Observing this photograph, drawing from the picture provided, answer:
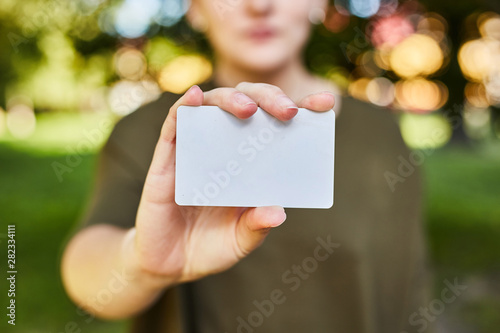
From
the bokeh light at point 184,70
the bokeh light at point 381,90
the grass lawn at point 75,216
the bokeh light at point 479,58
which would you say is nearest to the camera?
the bokeh light at point 184,70

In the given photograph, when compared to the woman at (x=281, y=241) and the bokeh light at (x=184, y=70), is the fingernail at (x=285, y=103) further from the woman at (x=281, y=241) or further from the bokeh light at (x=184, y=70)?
the bokeh light at (x=184, y=70)

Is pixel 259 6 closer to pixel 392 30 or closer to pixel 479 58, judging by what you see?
pixel 392 30

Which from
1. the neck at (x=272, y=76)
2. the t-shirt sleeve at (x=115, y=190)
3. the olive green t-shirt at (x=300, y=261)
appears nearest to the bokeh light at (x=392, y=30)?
the neck at (x=272, y=76)

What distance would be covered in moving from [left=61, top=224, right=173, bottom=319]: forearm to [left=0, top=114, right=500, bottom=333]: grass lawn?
136 cm

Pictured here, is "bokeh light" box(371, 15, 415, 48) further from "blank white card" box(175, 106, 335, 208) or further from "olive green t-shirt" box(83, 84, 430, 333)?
"blank white card" box(175, 106, 335, 208)

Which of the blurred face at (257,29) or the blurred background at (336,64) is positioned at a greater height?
the blurred face at (257,29)

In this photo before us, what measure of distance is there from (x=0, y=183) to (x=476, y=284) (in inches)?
249

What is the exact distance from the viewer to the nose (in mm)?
1449

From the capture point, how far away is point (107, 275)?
1.17 meters

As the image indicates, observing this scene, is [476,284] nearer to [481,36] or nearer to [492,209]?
[492,209]

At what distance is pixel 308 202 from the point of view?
0.98 m

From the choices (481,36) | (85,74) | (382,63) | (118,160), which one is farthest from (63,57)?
(481,36)

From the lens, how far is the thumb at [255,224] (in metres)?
0.88

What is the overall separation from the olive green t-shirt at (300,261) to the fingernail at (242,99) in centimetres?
64
